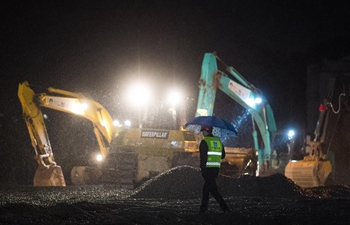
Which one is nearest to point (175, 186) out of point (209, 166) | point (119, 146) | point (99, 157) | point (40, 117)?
point (119, 146)

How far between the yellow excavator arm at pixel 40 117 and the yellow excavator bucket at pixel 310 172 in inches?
256

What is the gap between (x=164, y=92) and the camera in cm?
1800

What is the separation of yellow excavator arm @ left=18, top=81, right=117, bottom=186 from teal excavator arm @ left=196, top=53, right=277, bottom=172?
11.6 ft

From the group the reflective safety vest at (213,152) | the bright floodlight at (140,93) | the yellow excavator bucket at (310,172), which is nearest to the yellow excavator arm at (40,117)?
the bright floodlight at (140,93)

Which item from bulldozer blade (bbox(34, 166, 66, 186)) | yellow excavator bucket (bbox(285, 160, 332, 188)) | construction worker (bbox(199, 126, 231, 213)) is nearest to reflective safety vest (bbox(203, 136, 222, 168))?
construction worker (bbox(199, 126, 231, 213))

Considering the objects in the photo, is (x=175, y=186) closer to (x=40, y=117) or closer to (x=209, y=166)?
(x=209, y=166)

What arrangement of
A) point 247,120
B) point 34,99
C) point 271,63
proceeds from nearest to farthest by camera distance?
point 34,99, point 247,120, point 271,63

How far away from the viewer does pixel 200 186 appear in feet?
47.2

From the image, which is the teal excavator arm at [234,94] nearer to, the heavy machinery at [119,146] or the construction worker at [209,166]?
the heavy machinery at [119,146]

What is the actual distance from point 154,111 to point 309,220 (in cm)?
1013

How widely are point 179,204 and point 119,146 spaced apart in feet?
20.1

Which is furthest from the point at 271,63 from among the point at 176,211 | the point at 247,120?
the point at 176,211

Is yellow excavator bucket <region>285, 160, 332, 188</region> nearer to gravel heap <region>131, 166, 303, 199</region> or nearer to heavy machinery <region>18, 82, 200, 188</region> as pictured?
gravel heap <region>131, 166, 303, 199</region>

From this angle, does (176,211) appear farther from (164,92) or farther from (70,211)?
(164,92)
